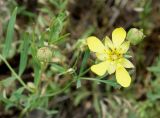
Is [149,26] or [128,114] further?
[149,26]

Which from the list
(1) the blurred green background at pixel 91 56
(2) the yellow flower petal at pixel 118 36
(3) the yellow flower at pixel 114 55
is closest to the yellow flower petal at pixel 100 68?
(3) the yellow flower at pixel 114 55

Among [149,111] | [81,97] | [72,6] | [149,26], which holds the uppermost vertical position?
[72,6]

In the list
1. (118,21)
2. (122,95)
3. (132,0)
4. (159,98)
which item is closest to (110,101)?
(122,95)

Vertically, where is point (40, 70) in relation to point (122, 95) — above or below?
above

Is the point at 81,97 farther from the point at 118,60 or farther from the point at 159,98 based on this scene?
the point at 118,60

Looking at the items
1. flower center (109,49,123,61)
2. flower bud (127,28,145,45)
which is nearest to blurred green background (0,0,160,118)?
flower center (109,49,123,61)

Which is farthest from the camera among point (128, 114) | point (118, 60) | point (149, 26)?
point (149, 26)

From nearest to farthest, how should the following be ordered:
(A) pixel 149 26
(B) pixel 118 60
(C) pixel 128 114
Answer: (B) pixel 118 60 → (C) pixel 128 114 → (A) pixel 149 26
